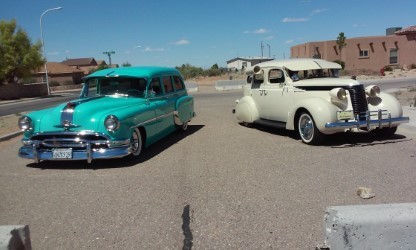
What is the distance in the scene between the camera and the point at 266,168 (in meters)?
6.37

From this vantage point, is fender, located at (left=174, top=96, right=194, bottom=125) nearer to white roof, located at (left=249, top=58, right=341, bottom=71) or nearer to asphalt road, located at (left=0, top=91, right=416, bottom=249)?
asphalt road, located at (left=0, top=91, right=416, bottom=249)

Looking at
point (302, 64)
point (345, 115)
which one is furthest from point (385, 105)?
point (302, 64)

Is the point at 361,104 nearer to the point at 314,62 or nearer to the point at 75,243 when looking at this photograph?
the point at 314,62

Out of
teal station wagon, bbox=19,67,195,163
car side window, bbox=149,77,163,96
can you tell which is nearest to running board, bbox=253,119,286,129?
teal station wagon, bbox=19,67,195,163

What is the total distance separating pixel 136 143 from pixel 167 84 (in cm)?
250

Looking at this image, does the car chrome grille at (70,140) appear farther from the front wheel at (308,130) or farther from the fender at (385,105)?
the fender at (385,105)

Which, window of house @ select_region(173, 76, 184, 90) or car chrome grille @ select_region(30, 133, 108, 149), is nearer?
car chrome grille @ select_region(30, 133, 108, 149)

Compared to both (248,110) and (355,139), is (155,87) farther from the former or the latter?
(355,139)

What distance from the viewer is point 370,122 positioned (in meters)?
7.68

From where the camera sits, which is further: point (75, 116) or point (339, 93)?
point (339, 93)

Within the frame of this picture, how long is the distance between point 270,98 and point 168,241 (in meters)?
6.16

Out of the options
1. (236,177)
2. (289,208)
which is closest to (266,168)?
(236,177)

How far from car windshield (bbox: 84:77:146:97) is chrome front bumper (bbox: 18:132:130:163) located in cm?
177

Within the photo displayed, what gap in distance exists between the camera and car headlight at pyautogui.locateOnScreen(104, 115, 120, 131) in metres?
6.53
